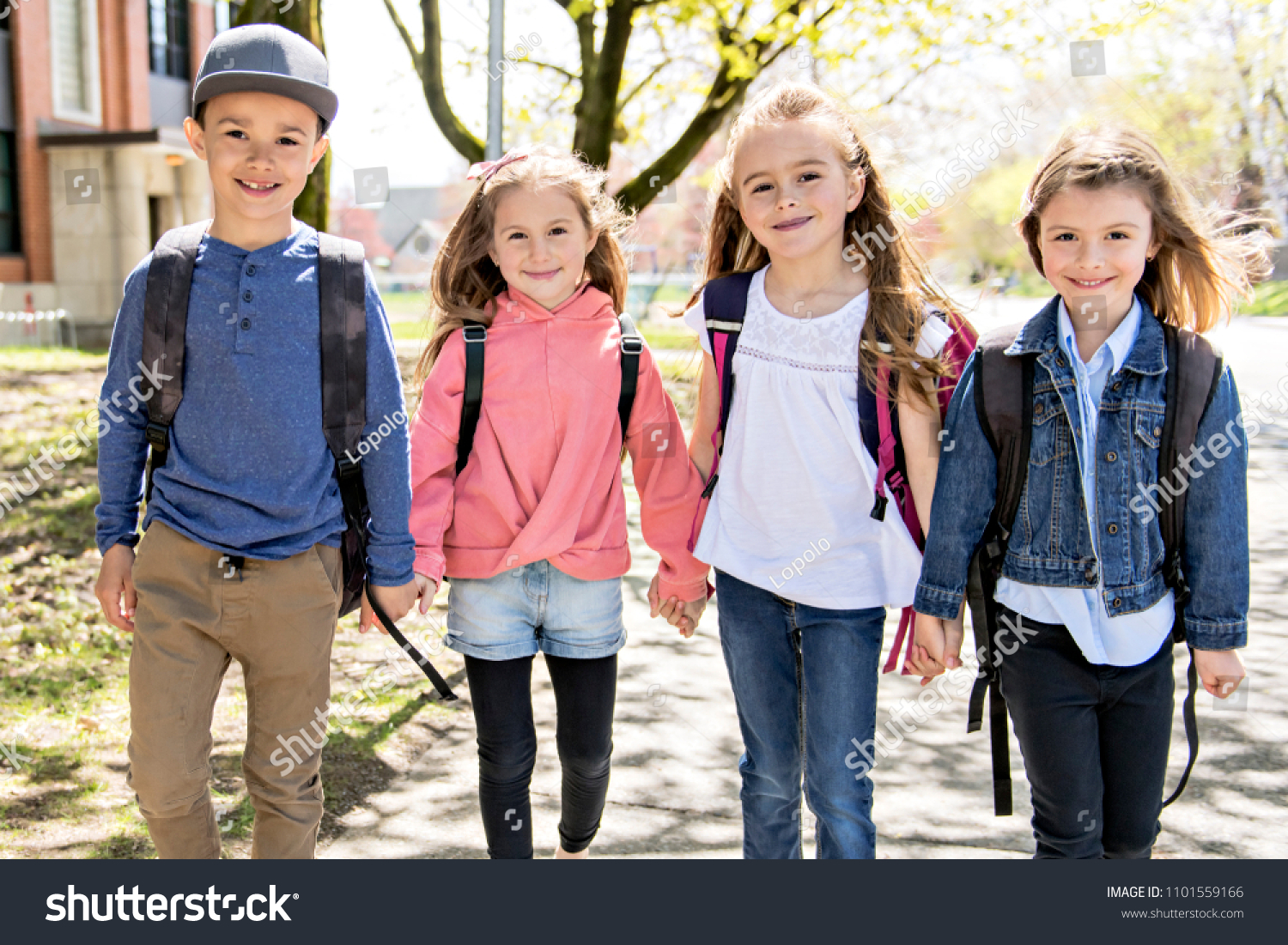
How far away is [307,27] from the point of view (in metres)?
5.56

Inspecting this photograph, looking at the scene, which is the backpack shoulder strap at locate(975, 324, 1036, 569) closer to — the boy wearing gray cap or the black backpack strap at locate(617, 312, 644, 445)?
the black backpack strap at locate(617, 312, 644, 445)

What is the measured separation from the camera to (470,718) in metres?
4.07

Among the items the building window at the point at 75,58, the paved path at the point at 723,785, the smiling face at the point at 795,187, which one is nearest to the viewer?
the smiling face at the point at 795,187

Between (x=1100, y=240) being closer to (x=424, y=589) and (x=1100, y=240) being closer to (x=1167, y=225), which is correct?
(x=1167, y=225)

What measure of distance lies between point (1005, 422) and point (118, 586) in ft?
6.17

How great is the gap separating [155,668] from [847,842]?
148 cm

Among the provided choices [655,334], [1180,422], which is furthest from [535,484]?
[655,334]

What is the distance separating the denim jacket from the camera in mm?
2162

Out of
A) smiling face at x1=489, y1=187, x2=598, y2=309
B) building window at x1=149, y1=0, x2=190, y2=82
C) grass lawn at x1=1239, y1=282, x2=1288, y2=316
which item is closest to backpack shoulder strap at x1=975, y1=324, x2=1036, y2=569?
smiling face at x1=489, y1=187, x2=598, y2=309

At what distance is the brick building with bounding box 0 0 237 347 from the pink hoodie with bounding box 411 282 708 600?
1760 cm

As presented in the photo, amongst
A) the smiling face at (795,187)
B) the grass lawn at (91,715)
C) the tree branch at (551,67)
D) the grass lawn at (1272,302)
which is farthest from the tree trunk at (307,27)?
the grass lawn at (1272,302)

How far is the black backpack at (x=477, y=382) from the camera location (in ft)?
8.26

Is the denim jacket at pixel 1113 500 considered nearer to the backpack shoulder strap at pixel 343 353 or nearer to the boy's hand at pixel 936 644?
the boy's hand at pixel 936 644

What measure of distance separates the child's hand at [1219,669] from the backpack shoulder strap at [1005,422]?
0.43 m
